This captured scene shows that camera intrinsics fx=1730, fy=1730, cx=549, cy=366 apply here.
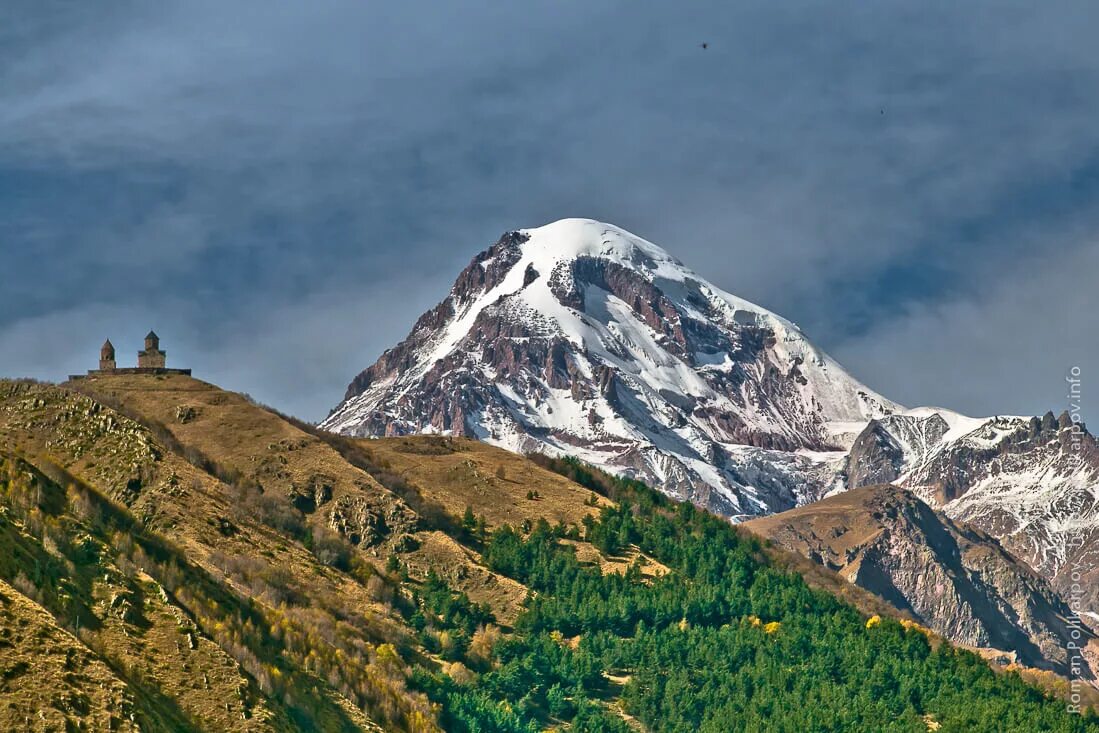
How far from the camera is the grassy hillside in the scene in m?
88.4

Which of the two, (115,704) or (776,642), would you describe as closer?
(115,704)

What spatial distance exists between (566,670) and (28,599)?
87.7m

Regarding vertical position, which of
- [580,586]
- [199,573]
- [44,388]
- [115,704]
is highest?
[44,388]

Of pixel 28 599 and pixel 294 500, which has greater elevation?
pixel 294 500

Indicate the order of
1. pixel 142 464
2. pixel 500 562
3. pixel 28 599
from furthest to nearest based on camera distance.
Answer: pixel 500 562, pixel 142 464, pixel 28 599

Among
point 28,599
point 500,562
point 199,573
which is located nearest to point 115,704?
point 28,599

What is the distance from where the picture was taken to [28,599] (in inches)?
3041

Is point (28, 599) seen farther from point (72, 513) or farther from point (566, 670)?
point (566, 670)

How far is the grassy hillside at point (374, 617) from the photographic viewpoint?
290 feet

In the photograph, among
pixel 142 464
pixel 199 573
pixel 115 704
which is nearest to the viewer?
pixel 115 704

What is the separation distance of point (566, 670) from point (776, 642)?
2935 centimetres

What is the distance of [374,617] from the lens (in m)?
157

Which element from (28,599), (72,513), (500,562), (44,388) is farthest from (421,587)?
(28,599)

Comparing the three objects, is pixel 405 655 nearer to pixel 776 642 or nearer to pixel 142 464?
pixel 142 464
